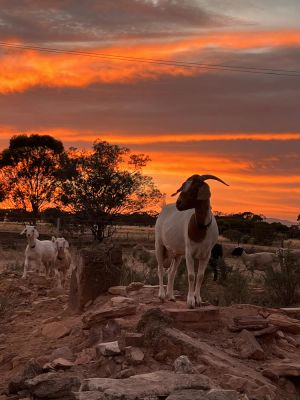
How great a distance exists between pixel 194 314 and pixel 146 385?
3.15 meters

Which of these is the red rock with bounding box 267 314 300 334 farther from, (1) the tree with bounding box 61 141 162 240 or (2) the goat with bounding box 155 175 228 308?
(1) the tree with bounding box 61 141 162 240

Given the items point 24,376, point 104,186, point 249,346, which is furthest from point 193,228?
point 104,186

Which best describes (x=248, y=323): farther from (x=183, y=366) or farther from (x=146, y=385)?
(x=146, y=385)

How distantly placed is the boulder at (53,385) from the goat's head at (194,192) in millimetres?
3744

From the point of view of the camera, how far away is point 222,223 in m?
66.1

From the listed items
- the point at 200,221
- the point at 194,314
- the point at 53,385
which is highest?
the point at 200,221

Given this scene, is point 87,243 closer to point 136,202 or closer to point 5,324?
point 136,202

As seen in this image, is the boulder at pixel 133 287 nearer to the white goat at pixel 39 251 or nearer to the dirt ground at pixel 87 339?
the dirt ground at pixel 87 339

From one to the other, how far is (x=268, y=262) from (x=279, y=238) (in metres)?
29.7

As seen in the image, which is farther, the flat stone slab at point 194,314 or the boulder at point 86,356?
the flat stone slab at point 194,314

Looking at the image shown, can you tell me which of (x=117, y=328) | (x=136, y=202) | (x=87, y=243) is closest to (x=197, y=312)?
(x=117, y=328)

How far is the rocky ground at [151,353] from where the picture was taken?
309 inches

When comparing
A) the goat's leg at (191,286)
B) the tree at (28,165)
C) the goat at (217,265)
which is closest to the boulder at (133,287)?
the goat's leg at (191,286)

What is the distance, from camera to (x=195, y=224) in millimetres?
11086
